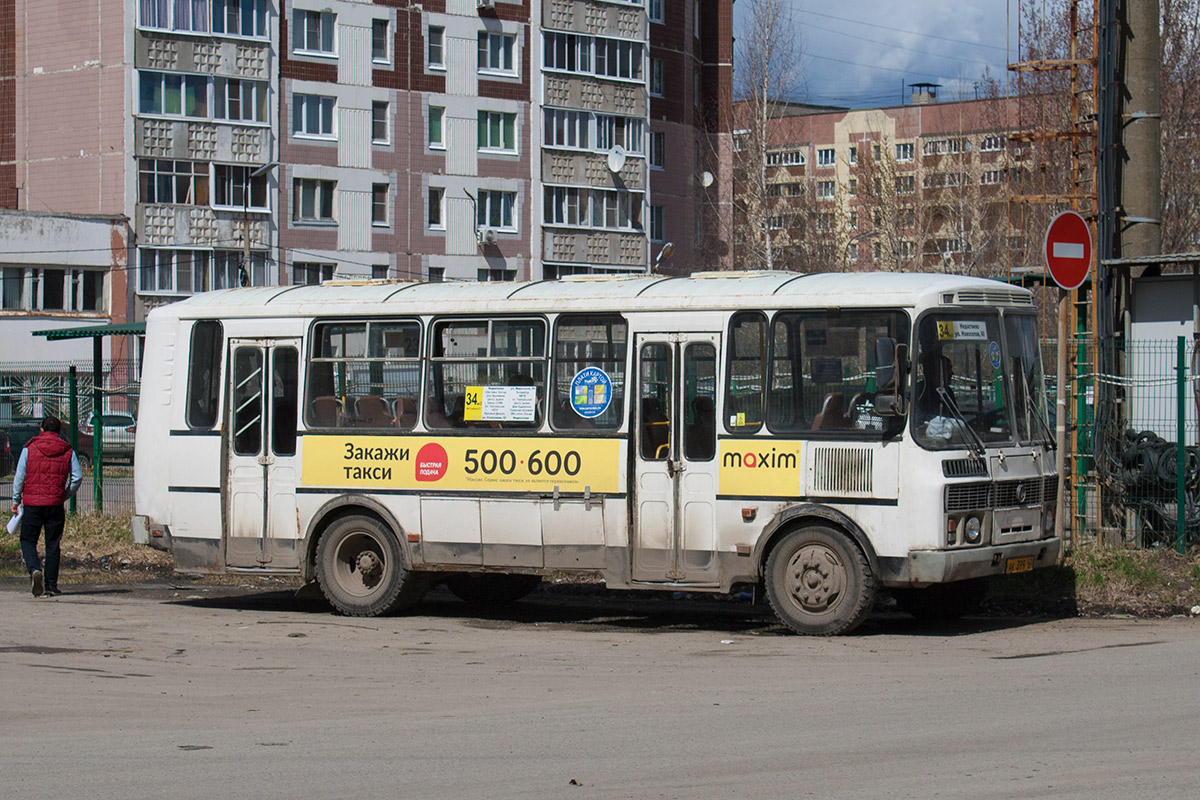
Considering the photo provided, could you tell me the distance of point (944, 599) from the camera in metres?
13.8

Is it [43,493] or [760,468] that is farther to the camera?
[43,493]

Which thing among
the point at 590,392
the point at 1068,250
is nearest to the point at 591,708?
the point at 590,392

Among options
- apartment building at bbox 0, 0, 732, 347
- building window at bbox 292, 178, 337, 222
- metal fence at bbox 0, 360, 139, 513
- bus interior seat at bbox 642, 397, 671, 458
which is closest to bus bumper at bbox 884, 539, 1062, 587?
bus interior seat at bbox 642, 397, 671, 458

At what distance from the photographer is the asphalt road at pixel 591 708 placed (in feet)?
24.6

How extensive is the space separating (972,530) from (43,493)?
9441mm

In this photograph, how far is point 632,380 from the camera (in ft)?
44.2

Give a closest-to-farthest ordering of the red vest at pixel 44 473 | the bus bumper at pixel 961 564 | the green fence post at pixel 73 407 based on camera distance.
A: the bus bumper at pixel 961 564 → the red vest at pixel 44 473 → the green fence post at pixel 73 407

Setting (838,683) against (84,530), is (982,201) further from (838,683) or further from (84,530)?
(838,683)

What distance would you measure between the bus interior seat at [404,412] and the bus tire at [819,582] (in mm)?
3628

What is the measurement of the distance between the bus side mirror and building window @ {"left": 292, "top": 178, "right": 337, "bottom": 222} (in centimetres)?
5182

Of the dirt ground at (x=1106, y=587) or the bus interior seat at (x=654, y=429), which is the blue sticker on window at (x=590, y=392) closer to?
the bus interior seat at (x=654, y=429)

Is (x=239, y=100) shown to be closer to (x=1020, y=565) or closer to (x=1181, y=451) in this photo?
(x=1181, y=451)

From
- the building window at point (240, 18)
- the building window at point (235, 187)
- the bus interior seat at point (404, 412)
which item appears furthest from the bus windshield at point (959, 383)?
the building window at point (240, 18)

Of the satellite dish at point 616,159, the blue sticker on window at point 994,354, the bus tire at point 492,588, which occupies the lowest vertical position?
the bus tire at point 492,588
